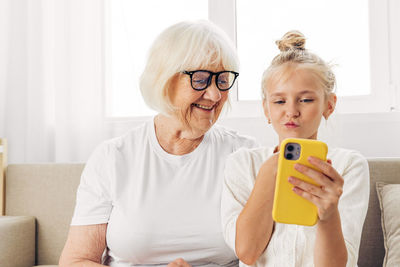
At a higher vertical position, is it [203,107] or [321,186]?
[203,107]

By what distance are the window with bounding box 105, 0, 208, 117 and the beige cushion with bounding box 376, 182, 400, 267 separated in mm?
1278

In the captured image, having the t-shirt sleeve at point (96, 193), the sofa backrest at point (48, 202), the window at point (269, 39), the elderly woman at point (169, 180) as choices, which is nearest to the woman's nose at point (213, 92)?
the elderly woman at point (169, 180)

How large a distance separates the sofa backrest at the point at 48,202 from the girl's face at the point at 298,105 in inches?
44.6

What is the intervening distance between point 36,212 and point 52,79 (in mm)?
757

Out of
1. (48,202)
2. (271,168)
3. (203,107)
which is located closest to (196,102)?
(203,107)

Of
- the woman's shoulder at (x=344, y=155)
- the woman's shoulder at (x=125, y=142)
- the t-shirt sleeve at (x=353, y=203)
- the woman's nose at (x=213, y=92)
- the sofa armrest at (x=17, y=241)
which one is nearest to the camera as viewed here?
the t-shirt sleeve at (x=353, y=203)

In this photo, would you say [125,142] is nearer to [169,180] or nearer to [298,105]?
[169,180]

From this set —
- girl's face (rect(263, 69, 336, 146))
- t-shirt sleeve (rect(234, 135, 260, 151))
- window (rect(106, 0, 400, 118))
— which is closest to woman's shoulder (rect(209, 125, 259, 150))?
t-shirt sleeve (rect(234, 135, 260, 151))

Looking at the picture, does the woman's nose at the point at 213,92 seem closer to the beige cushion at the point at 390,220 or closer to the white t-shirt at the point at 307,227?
the white t-shirt at the point at 307,227

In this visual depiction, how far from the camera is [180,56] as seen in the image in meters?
1.19

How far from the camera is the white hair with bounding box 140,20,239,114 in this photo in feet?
3.89

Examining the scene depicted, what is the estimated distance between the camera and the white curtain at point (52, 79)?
2156 mm

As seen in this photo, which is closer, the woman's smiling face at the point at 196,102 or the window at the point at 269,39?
the woman's smiling face at the point at 196,102

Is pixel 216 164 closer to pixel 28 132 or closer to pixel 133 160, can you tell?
pixel 133 160
